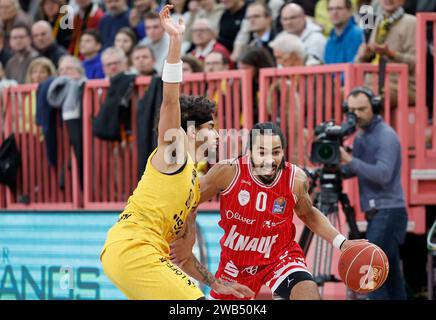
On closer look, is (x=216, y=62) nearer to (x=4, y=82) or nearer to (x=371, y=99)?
(x=371, y=99)

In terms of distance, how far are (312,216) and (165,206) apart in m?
1.50

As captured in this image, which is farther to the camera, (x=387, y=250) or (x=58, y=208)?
(x=58, y=208)

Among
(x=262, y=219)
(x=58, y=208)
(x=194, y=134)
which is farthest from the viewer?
(x=58, y=208)

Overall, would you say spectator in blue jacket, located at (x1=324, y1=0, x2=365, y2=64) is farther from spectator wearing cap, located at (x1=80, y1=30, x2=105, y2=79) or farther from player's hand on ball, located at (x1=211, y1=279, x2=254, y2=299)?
player's hand on ball, located at (x1=211, y1=279, x2=254, y2=299)

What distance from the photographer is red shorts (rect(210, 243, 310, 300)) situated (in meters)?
9.13

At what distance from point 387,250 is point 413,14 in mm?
3246

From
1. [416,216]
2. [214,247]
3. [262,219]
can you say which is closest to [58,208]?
[214,247]

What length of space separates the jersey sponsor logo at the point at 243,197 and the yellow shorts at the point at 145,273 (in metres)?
1.28

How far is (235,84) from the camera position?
12.8m

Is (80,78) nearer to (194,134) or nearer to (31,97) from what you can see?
(31,97)

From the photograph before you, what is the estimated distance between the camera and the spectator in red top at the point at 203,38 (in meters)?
14.2

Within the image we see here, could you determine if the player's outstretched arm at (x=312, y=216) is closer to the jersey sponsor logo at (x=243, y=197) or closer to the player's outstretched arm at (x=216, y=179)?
the jersey sponsor logo at (x=243, y=197)

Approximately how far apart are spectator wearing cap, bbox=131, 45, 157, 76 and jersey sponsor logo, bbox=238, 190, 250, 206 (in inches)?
191

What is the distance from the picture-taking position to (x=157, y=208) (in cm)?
804
